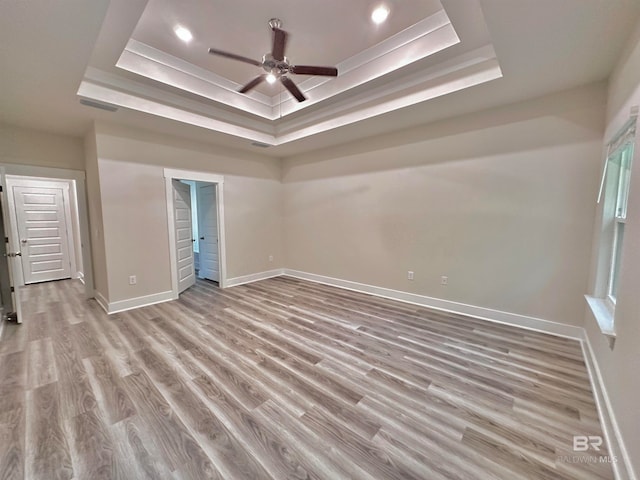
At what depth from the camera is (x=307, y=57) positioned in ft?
10.4

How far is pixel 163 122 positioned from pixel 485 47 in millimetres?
4085

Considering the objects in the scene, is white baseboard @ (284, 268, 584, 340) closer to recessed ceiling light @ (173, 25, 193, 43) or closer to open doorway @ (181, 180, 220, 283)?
open doorway @ (181, 180, 220, 283)

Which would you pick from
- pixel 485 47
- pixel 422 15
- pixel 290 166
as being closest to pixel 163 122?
pixel 290 166

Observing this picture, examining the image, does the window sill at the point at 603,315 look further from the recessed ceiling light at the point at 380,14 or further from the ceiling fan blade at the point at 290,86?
the ceiling fan blade at the point at 290,86

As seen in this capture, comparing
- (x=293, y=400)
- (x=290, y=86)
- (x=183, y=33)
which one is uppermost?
(x=183, y=33)

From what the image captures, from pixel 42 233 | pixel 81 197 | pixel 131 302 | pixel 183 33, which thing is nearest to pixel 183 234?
pixel 131 302

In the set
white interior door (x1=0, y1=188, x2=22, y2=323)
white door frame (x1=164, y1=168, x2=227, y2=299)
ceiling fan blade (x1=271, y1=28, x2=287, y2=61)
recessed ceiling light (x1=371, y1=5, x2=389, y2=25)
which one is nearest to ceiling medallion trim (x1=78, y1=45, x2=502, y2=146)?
recessed ceiling light (x1=371, y1=5, x2=389, y2=25)

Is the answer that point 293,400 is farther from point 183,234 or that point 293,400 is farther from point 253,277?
point 183,234

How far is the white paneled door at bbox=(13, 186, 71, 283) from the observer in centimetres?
537

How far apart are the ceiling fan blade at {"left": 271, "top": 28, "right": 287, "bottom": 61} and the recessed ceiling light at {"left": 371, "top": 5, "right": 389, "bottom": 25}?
3.20 ft

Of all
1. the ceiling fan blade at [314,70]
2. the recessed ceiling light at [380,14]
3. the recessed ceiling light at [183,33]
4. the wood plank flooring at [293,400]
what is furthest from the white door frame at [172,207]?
the recessed ceiling light at [380,14]

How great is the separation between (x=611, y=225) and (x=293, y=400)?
3.29 meters

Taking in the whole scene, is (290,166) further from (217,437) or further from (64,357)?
(217,437)

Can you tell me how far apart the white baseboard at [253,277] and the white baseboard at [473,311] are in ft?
4.84
